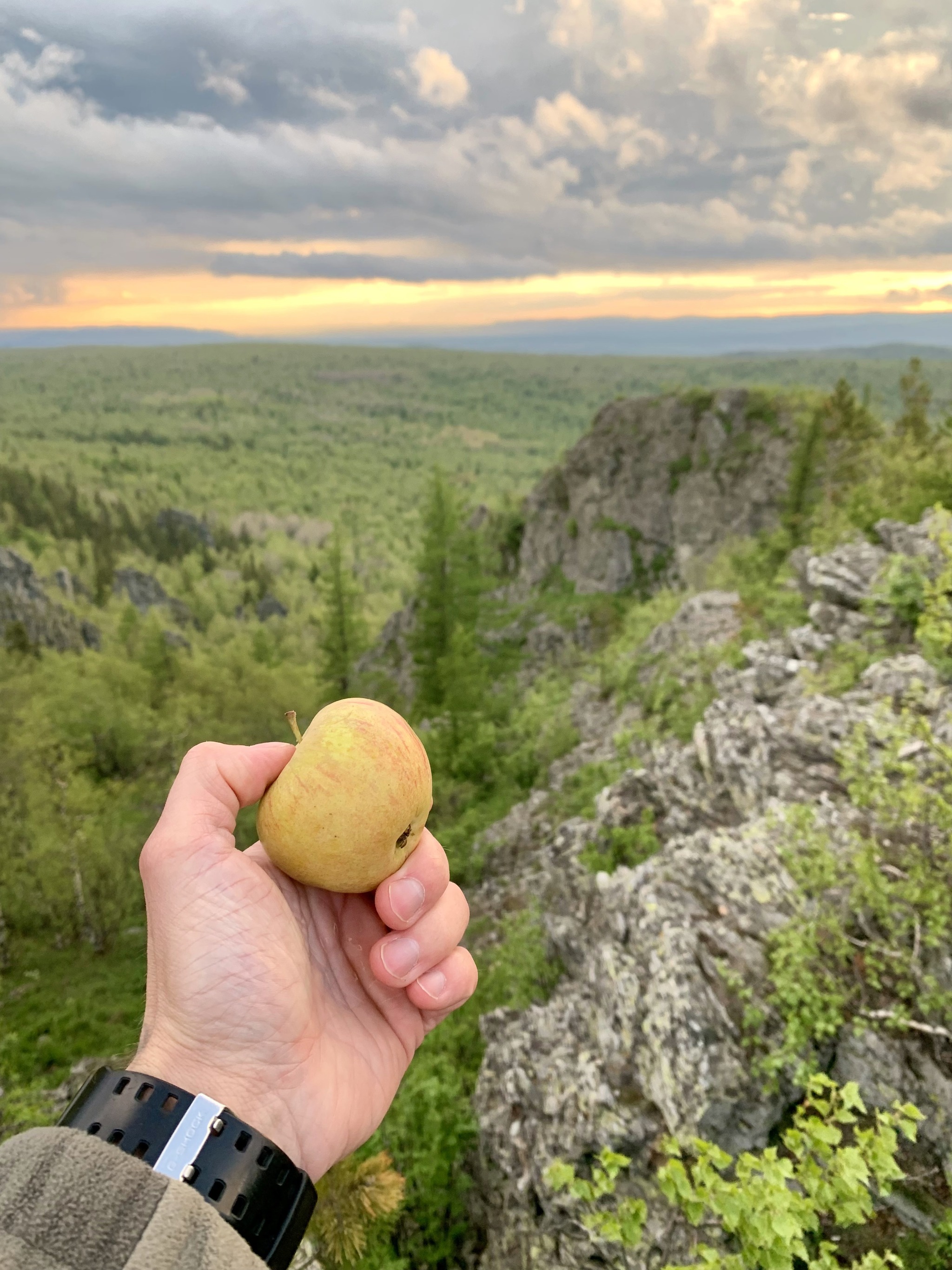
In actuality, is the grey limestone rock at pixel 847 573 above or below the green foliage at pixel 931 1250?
above

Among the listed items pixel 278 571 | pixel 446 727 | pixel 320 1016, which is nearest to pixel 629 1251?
pixel 320 1016

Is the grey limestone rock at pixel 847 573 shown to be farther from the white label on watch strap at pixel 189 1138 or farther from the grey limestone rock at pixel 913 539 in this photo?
the white label on watch strap at pixel 189 1138

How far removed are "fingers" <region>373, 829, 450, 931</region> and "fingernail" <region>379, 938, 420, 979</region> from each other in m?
0.08

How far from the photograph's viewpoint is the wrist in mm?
2758

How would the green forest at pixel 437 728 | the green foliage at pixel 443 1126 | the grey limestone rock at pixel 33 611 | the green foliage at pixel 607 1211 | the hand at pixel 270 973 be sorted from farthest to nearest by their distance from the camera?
the grey limestone rock at pixel 33 611 < the green forest at pixel 437 728 < the green foliage at pixel 443 1126 < the green foliage at pixel 607 1211 < the hand at pixel 270 973

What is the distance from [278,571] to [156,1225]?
6211 inches

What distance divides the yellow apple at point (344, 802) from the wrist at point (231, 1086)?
2.78 feet

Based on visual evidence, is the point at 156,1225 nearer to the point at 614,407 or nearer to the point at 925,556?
the point at 925,556

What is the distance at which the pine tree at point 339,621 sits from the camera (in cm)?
2719

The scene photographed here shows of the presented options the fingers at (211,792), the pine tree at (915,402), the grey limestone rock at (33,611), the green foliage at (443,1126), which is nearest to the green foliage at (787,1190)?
the fingers at (211,792)

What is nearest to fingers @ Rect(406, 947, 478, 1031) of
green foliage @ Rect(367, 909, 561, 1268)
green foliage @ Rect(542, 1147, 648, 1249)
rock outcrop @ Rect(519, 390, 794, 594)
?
green foliage @ Rect(542, 1147, 648, 1249)

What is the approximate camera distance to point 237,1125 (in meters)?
2.36

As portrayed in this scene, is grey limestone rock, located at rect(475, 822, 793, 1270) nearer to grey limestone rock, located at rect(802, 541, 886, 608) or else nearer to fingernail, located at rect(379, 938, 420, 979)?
fingernail, located at rect(379, 938, 420, 979)

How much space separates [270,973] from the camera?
3074mm
